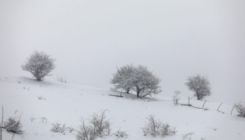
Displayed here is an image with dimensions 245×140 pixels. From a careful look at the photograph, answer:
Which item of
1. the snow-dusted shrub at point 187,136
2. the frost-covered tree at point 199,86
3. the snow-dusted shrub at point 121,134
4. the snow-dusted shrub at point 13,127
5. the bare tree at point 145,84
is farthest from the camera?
the frost-covered tree at point 199,86

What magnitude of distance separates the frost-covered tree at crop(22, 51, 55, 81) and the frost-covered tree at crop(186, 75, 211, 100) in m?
19.2

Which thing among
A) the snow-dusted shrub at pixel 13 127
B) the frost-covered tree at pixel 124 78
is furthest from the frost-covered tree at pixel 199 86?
the snow-dusted shrub at pixel 13 127

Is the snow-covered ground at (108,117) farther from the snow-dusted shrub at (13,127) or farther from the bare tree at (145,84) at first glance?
the bare tree at (145,84)

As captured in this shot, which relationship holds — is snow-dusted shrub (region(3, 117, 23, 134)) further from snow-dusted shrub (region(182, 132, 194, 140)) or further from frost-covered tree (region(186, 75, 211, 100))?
frost-covered tree (region(186, 75, 211, 100))

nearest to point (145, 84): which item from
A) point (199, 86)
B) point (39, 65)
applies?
point (199, 86)

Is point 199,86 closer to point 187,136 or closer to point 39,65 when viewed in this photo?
point 187,136

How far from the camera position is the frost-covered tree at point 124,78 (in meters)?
24.3

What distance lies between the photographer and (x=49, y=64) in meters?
25.4

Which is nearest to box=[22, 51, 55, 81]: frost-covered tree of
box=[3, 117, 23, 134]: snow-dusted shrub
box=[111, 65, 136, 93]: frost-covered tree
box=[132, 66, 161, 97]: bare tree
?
box=[111, 65, 136, 93]: frost-covered tree

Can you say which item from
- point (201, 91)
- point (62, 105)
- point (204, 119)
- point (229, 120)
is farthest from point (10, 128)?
point (201, 91)

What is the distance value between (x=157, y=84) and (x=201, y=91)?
28.4 ft

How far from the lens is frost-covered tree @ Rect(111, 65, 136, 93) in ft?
79.8

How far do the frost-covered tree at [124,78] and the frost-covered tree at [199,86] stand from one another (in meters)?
9.20

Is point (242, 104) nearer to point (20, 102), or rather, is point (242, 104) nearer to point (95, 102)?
point (95, 102)
